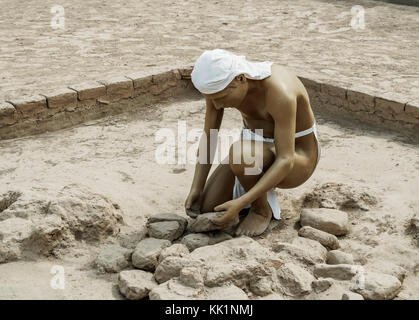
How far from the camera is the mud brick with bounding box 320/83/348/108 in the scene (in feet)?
20.0

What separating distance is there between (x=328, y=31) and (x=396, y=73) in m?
2.45

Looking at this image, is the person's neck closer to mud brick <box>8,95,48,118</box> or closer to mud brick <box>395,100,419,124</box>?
mud brick <box>395,100,419,124</box>

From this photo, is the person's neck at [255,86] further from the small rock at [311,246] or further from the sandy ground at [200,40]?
the sandy ground at [200,40]

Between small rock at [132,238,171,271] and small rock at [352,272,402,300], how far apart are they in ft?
3.66

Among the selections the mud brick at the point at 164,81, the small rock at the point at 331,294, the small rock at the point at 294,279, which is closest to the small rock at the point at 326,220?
the small rock at the point at 294,279

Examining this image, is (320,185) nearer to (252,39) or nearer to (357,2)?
(252,39)

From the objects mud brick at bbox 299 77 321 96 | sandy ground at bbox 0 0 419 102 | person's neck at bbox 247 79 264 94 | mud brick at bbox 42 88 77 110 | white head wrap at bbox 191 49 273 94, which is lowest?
mud brick at bbox 42 88 77 110

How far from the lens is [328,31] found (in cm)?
914

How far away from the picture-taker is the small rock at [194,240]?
3.73 m

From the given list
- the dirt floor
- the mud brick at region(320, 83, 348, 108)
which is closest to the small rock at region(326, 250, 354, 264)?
the dirt floor

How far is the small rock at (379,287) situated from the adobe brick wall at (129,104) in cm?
256

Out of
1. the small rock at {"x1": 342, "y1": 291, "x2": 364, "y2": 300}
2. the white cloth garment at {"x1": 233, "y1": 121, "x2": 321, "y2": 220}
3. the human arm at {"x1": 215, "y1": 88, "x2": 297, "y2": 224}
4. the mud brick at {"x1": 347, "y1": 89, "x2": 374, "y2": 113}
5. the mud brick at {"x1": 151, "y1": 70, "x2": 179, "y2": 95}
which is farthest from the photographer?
the mud brick at {"x1": 151, "y1": 70, "x2": 179, "y2": 95}

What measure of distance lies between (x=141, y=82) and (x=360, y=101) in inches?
88.3

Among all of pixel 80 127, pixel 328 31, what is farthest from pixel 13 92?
pixel 328 31
